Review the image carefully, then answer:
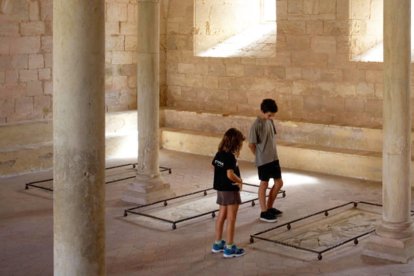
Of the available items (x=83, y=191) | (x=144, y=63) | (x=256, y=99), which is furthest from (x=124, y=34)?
(x=83, y=191)

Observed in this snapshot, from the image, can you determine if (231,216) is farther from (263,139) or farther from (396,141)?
(396,141)

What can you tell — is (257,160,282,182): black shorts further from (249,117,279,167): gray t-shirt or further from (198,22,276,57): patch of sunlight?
(198,22,276,57): patch of sunlight

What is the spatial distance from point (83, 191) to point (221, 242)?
3184mm

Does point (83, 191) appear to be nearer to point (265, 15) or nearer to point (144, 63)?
point (144, 63)

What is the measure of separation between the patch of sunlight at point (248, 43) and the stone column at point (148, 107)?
4.36m

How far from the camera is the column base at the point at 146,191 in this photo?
10.5 metres

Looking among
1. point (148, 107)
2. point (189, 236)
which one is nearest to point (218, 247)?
point (189, 236)

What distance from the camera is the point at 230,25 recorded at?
1577cm

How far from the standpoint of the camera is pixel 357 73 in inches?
515

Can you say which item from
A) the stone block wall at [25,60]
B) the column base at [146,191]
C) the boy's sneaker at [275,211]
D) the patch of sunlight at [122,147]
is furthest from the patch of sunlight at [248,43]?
the boy's sneaker at [275,211]

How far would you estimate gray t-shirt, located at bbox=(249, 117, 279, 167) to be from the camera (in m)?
9.13

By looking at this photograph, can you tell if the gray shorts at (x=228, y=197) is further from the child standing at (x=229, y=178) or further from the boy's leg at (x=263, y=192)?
the boy's leg at (x=263, y=192)

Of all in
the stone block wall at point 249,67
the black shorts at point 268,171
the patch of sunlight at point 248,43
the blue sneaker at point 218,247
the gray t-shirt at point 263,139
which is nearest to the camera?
the blue sneaker at point 218,247

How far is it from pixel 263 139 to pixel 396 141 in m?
1.80
